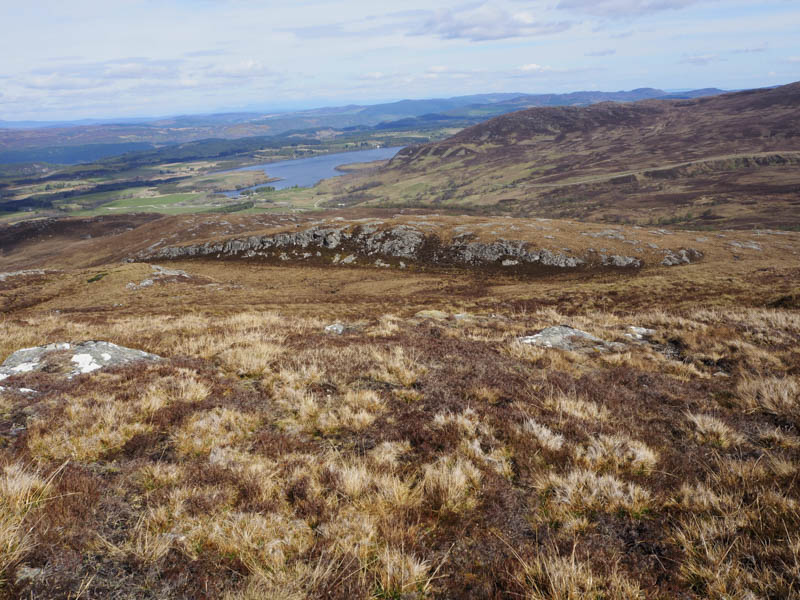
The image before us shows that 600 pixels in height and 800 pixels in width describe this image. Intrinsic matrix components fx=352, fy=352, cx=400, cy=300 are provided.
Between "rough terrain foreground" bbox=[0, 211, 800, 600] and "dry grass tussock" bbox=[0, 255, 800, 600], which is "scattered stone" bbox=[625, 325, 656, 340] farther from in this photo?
"dry grass tussock" bbox=[0, 255, 800, 600]

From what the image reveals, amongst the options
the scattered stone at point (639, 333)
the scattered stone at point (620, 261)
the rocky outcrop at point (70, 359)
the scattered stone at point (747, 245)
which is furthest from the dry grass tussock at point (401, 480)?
the scattered stone at point (747, 245)

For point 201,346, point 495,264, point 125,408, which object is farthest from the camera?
point 495,264

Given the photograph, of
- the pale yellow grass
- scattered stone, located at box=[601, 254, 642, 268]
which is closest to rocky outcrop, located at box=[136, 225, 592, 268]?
scattered stone, located at box=[601, 254, 642, 268]

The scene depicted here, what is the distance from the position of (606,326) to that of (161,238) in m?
107

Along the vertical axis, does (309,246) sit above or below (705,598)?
below

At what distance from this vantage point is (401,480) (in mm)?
5094

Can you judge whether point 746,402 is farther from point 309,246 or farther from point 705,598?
point 309,246

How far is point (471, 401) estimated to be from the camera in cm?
753

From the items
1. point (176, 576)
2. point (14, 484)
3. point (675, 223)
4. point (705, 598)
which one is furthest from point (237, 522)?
point (675, 223)

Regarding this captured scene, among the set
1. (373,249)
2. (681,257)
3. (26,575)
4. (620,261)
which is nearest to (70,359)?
(26,575)

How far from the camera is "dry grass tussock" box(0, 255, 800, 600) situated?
11.1 feet

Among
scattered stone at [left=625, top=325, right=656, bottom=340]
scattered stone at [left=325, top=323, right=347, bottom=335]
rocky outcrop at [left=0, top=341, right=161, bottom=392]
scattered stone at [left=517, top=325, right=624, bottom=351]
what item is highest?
rocky outcrop at [left=0, top=341, right=161, bottom=392]

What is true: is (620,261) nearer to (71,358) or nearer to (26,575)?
(71,358)

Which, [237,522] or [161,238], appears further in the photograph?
[161,238]
